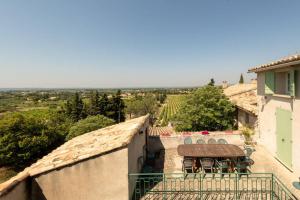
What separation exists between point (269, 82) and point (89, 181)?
10733mm

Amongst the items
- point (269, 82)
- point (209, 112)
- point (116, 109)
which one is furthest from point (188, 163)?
point (116, 109)

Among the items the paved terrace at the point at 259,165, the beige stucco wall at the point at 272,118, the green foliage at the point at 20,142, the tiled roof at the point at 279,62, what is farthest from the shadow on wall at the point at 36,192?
the green foliage at the point at 20,142

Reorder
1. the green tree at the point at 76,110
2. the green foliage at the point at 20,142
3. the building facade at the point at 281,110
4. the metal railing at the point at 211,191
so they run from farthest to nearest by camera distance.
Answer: the green tree at the point at 76,110 < the green foliage at the point at 20,142 < the building facade at the point at 281,110 < the metal railing at the point at 211,191

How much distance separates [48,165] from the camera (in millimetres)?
6961

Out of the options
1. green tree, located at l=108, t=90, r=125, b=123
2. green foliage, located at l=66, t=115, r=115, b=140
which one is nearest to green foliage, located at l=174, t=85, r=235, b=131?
green foliage, located at l=66, t=115, r=115, b=140

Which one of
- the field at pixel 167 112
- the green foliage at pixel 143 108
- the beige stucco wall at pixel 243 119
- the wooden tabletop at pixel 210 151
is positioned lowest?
the field at pixel 167 112

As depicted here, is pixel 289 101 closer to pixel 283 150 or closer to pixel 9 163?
pixel 283 150

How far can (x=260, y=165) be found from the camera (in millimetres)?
10359

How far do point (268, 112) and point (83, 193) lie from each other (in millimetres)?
11131

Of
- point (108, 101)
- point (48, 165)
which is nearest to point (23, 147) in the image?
point (48, 165)

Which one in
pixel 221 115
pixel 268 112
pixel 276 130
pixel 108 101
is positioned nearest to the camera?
pixel 276 130

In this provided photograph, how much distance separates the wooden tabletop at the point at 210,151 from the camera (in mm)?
9086

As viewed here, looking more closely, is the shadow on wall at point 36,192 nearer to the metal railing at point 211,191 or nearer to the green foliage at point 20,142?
the metal railing at point 211,191

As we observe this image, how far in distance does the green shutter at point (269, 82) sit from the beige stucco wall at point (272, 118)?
0.38 meters
